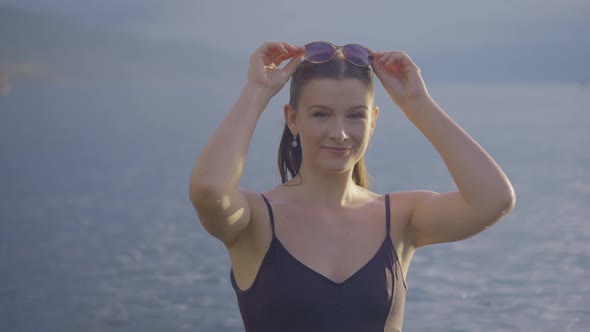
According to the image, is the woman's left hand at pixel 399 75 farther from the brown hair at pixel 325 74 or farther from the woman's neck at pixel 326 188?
the woman's neck at pixel 326 188

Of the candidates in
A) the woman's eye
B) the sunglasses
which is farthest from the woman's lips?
the sunglasses

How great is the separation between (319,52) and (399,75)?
412 millimetres

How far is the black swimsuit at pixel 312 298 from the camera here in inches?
122

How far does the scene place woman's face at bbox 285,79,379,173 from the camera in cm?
333

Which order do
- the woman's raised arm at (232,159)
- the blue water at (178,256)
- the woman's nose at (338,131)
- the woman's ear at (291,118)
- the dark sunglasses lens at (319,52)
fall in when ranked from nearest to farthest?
the woman's raised arm at (232,159) < the woman's nose at (338,131) < the dark sunglasses lens at (319,52) < the woman's ear at (291,118) < the blue water at (178,256)

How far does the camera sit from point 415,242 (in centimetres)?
360

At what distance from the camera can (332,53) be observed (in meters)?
3.42

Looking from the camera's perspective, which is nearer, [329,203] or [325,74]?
[325,74]

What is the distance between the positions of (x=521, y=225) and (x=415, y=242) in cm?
929

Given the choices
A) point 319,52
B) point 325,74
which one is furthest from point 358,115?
point 319,52

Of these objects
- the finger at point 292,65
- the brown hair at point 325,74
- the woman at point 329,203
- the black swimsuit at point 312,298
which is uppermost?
the finger at point 292,65

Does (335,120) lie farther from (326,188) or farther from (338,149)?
(326,188)

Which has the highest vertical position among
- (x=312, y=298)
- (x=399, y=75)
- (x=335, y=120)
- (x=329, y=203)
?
(x=399, y=75)

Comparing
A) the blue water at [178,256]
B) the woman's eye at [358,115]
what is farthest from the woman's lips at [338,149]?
the blue water at [178,256]
